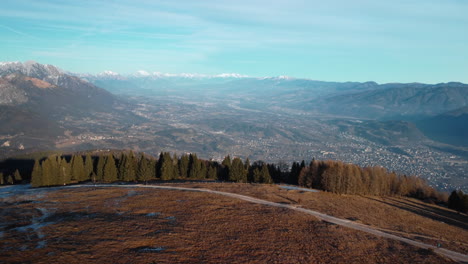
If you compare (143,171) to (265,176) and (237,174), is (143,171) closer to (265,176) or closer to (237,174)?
(237,174)

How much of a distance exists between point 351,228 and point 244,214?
12.9m

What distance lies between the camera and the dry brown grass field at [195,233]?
75.2ft

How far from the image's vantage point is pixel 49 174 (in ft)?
231

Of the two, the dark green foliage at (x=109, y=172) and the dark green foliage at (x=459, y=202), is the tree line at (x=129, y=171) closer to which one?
the dark green foliage at (x=109, y=172)

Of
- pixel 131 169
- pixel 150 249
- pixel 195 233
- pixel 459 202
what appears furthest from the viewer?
pixel 131 169

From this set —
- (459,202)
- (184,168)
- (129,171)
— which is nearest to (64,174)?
(129,171)

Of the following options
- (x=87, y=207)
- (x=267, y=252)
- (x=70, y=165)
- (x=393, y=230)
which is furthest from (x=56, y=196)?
(x=393, y=230)

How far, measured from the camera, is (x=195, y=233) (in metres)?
28.1

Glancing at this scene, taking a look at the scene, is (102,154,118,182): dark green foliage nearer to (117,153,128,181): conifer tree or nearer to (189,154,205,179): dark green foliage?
(117,153,128,181): conifer tree

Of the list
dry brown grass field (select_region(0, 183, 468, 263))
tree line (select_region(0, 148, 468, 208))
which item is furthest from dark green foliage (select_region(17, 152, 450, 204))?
dry brown grass field (select_region(0, 183, 468, 263))

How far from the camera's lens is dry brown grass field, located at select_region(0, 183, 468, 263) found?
75.2 feet

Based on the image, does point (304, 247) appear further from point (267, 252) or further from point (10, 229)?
point (10, 229)

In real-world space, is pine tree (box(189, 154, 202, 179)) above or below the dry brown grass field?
below

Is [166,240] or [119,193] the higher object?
[166,240]
